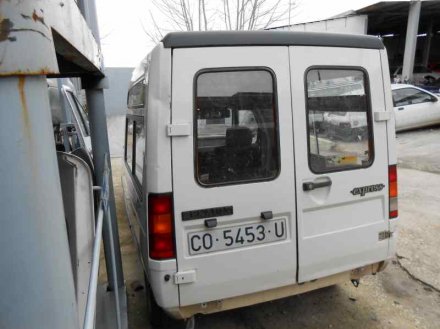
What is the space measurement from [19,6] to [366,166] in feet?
7.96

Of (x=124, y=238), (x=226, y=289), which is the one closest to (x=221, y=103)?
(x=226, y=289)

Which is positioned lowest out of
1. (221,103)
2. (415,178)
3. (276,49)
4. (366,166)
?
(415,178)

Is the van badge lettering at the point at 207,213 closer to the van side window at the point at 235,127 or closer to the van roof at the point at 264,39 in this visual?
the van side window at the point at 235,127

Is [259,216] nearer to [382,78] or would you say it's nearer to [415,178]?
[382,78]

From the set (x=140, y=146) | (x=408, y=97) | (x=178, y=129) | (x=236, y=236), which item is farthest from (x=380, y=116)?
(x=408, y=97)

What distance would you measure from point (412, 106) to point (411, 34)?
9.15m

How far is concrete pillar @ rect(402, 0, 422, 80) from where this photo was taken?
55.4 feet

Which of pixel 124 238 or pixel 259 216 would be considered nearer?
pixel 259 216

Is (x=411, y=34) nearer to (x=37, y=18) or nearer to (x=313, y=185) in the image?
(x=313, y=185)

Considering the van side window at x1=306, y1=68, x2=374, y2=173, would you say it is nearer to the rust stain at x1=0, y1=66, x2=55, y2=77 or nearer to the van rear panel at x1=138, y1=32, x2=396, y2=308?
the van rear panel at x1=138, y1=32, x2=396, y2=308

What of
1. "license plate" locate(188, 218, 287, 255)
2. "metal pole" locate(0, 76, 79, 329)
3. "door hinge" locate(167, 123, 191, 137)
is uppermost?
"door hinge" locate(167, 123, 191, 137)

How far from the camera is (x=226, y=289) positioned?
7.66ft

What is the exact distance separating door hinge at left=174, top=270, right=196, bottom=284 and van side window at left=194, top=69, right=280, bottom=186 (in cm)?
57

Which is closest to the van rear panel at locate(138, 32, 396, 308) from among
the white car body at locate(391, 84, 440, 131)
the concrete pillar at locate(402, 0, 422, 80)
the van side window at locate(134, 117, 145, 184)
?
the van side window at locate(134, 117, 145, 184)
